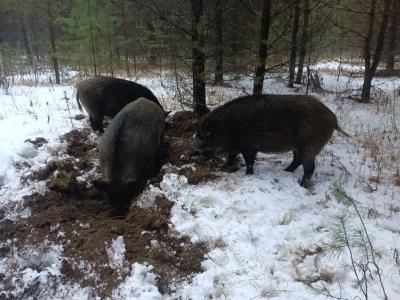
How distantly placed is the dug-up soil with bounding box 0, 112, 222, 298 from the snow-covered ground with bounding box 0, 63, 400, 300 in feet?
0.32

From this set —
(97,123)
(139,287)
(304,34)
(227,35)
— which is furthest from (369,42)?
(139,287)

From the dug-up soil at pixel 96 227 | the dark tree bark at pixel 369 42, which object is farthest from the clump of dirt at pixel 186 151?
the dark tree bark at pixel 369 42

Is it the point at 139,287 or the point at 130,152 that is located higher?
the point at 130,152

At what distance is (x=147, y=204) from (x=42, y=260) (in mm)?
1326

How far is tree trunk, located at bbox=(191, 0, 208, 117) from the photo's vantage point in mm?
6321

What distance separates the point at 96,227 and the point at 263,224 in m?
1.92

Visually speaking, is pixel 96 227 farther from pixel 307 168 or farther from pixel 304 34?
pixel 304 34

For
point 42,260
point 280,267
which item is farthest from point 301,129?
point 42,260

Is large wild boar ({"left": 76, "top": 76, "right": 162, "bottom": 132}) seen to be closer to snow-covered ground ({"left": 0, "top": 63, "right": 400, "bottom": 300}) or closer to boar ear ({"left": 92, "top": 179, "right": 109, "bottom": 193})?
snow-covered ground ({"left": 0, "top": 63, "right": 400, "bottom": 300})

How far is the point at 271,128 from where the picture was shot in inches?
207

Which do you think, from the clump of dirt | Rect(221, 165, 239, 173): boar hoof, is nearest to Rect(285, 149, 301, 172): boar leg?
Rect(221, 165, 239, 173): boar hoof

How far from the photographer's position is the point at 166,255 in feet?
12.8

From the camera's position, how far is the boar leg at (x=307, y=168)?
17.0 feet

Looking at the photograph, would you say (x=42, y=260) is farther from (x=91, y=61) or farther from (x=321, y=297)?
(x=91, y=61)
